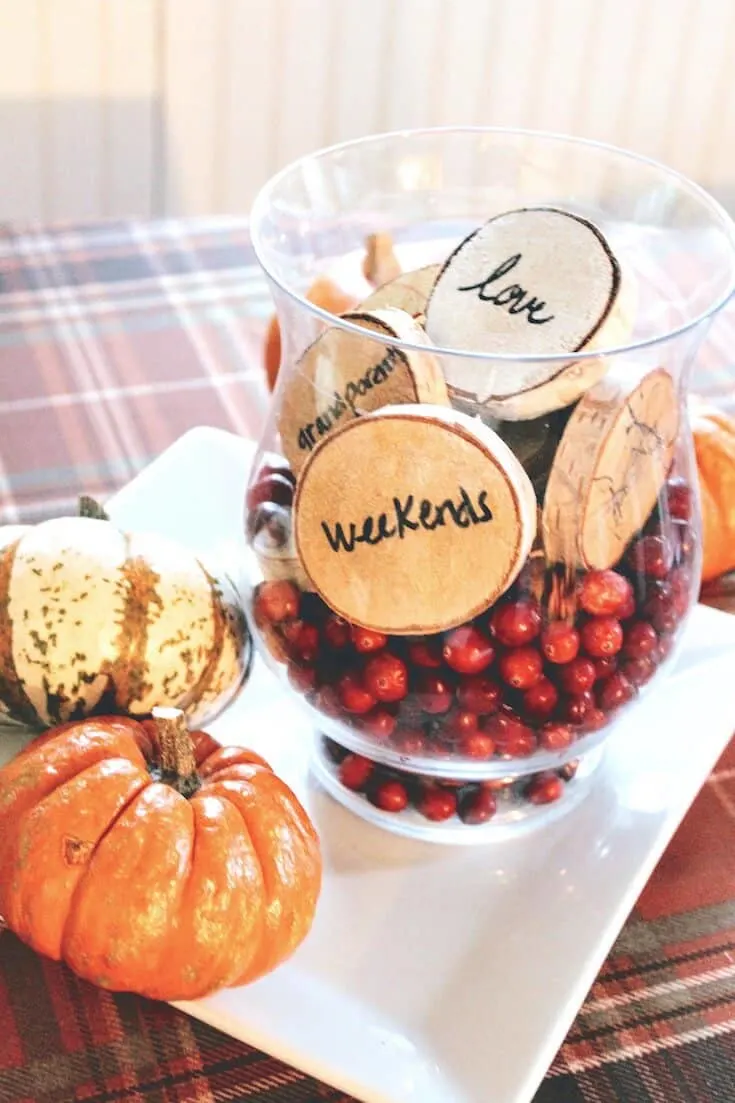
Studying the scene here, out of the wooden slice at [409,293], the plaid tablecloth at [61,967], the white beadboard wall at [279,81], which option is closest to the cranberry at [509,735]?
the plaid tablecloth at [61,967]

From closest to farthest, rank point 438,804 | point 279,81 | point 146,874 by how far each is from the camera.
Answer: point 146,874, point 438,804, point 279,81

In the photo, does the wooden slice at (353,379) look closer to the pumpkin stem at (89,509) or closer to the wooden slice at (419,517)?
the wooden slice at (419,517)

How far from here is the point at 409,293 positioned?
630mm

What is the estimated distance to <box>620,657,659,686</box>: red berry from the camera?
0.56m

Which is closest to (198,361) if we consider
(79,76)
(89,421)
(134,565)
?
(89,421)

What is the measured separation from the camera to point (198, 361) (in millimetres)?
1011

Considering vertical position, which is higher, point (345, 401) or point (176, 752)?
point (345, 401)

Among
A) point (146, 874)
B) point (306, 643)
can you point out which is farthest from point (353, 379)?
point (146, 874)

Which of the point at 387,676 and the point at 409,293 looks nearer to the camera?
the point at 387,676

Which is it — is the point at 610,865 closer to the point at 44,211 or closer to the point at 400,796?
the point at 400,796

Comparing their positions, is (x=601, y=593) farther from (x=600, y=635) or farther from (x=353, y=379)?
(x=353, y=379)

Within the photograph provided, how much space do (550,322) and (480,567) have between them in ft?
0.40

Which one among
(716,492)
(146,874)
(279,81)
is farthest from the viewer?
(279,81)

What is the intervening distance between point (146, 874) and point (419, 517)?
0.57 ft
